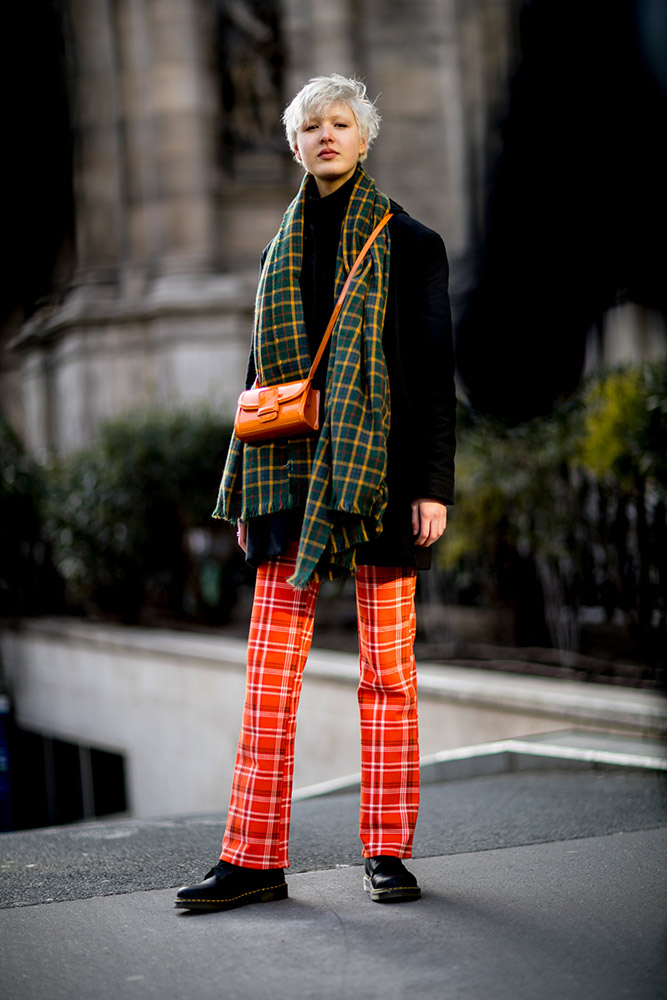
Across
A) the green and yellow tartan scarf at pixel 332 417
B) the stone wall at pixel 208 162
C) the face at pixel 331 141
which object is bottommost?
the green and yellow tartan scarf at pixel 332 417

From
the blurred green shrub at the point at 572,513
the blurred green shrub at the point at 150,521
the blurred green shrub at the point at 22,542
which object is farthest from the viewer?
the blurred green shrub at the point at 22,542

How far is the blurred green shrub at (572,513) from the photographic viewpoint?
6629 millimetres

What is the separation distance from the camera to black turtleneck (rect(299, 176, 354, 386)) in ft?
11.1

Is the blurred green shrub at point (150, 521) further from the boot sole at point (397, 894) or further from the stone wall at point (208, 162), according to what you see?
the boot sole at point (397, 894)

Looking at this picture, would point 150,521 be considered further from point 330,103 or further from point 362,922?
point 362,922

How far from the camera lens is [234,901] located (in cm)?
323

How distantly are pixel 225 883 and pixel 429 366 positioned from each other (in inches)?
56.0

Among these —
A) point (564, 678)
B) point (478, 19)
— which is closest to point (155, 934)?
point (564, 678)

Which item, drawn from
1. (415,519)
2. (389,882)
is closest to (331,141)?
(415,519)

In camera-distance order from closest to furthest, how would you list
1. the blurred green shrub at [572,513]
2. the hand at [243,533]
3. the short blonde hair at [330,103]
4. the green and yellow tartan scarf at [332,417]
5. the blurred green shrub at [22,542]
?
the green and yellow tartan scarf at [332,417]
the short blonde hair at [330,103]
the hand at [243,533]
the blurred green shrub at [572,513]
the blurred green shrub at [22,542]

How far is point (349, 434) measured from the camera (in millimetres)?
3211

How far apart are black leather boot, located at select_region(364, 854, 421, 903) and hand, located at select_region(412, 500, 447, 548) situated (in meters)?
0.83

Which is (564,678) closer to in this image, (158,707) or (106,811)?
(158,707)

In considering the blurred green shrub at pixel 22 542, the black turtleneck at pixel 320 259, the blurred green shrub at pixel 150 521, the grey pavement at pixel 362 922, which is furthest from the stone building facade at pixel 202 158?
the black turtleneck at pixel 320 259
